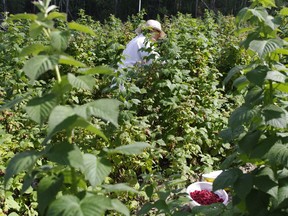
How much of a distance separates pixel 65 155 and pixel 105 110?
7.4 inches

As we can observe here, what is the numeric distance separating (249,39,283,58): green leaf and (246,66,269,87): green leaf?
0.07 meters

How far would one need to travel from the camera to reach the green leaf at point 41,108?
124cm

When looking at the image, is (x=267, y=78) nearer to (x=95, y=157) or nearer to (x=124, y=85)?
(x=95, y=157)

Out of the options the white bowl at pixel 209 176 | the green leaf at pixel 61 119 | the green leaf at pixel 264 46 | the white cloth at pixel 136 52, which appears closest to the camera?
the green leaf at pixel 61 119

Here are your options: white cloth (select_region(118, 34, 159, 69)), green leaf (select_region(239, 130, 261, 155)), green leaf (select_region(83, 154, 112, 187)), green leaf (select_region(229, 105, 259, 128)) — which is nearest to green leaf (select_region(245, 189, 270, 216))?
green leaf (select_region(239, 130, 261, 155))

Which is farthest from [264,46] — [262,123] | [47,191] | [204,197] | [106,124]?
[106,124]

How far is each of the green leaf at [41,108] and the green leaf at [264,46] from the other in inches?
34.1

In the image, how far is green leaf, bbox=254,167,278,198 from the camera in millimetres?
1715

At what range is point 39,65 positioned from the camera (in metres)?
1.25

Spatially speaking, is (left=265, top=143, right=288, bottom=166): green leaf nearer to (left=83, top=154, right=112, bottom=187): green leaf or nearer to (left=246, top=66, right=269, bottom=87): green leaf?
(left=246, top=66, right=269, bottom=87): green leaf

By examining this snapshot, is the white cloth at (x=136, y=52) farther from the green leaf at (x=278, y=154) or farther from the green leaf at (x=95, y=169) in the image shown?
the green leaf at (x=95, y=169)

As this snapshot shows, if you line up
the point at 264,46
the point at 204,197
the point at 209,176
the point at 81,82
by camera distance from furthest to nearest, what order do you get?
1. the point at 209,176
2. the point at 204,197
3. the point at 264,46
4. the point at 81,82

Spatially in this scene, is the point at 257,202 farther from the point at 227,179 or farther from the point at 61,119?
the point at 61,119

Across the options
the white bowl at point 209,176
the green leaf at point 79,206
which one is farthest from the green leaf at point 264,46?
the white bowl at point 209,176
